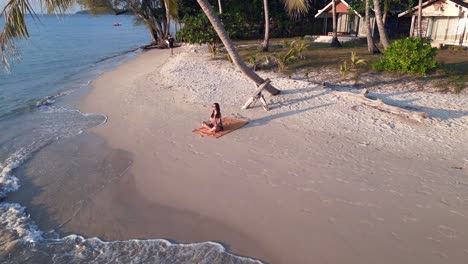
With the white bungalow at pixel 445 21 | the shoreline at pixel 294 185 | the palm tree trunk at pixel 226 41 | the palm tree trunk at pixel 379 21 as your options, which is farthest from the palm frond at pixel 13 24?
the white bungalow at pixel 445 21

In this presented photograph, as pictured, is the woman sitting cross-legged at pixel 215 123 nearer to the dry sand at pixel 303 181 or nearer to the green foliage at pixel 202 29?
the dry sand at pixel 303 181

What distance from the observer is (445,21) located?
19781 mm

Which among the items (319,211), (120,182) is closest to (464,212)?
(319,211)

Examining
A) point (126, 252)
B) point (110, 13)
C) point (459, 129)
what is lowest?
point (126, 252)

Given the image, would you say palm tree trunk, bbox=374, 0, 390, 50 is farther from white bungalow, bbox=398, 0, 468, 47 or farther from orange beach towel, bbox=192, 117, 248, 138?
orange beach towel, bbox=192, 117, 248, 138

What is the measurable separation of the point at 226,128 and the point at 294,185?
3287 mm

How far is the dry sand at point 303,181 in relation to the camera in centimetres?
501

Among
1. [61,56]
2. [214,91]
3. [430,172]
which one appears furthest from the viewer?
[61,56]

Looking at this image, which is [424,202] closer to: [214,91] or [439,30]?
[214,91]

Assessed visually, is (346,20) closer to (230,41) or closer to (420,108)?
(420,108)

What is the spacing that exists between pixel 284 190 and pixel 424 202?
8.21 feet

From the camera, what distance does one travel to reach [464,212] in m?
5.35

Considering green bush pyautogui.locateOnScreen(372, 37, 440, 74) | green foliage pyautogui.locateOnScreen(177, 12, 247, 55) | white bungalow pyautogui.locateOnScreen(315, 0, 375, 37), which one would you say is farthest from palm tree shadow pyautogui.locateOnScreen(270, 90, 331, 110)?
white bungalow pyautogui.locateOnScreen(315, 0, 375, 37)

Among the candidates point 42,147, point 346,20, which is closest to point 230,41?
point 42,147
